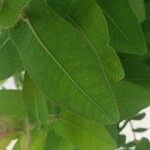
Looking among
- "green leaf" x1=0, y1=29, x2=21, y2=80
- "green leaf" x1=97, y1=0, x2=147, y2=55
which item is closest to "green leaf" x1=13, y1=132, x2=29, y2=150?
"green leaf" x1=0, y1=29, x2=21, y2=80

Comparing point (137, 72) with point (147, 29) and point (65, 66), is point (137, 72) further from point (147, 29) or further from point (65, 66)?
point (65, 66)

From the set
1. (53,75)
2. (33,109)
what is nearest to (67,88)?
(53,75)

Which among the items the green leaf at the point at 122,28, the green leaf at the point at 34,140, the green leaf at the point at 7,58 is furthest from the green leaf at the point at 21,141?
the green leaf at the point at 122,28

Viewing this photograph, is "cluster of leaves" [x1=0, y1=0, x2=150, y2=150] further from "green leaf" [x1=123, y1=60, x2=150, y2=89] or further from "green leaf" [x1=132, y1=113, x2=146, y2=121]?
"green leaf" [x1=132, y1=113, x2=146, y2=121]

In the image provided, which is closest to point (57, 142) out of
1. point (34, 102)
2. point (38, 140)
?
point (38, 140)

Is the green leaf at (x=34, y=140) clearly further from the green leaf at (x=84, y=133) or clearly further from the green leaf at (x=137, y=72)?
the green leaf at (x=137, y=72)
